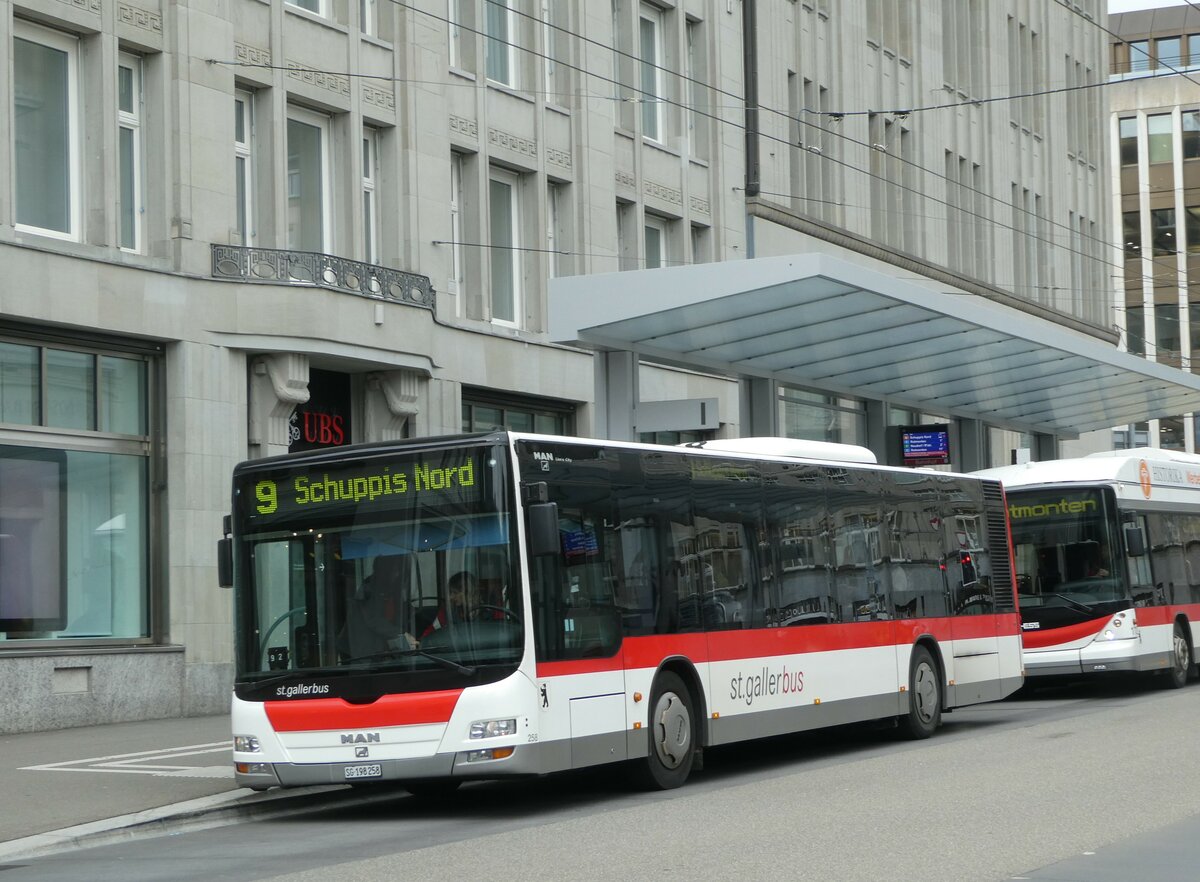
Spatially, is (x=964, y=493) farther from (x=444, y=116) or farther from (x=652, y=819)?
(x=444, y=116)

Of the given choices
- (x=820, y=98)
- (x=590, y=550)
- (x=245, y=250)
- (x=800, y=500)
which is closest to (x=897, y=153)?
(x=820, y=98)

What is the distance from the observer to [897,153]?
42.6 metres

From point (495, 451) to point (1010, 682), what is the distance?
9406 millimetres

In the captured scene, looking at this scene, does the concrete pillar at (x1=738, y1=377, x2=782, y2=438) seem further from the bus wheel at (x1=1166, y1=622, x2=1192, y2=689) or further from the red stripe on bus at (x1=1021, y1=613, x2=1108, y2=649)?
the bus wheel at (x1=1166, y1=622, x2=1192, y2=689)

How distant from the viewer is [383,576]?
1231cm

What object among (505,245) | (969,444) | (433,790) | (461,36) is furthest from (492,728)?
(969,444)

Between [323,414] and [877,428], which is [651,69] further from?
[323,414]

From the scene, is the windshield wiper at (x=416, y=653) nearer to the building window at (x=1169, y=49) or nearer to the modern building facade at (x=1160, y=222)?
the modern building facade at (x=1160, y=222)

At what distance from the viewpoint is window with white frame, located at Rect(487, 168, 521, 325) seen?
94.1 feet

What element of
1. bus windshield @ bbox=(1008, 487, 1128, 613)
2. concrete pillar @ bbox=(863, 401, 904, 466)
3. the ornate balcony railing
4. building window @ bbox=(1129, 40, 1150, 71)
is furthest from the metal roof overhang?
building window @ bbox=(1129, 40, 1150, 71)

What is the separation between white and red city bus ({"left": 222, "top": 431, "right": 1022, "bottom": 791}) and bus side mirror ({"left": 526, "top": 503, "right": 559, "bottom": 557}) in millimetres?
15

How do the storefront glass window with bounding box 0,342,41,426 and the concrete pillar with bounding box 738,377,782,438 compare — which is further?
the concrete pillar with bounding box 738,377,782,438

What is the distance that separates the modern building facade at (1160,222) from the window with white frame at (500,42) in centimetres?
5889

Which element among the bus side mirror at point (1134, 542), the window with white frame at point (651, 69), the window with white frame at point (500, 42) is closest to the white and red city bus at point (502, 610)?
the bus side mirror at point (1134, 542)
